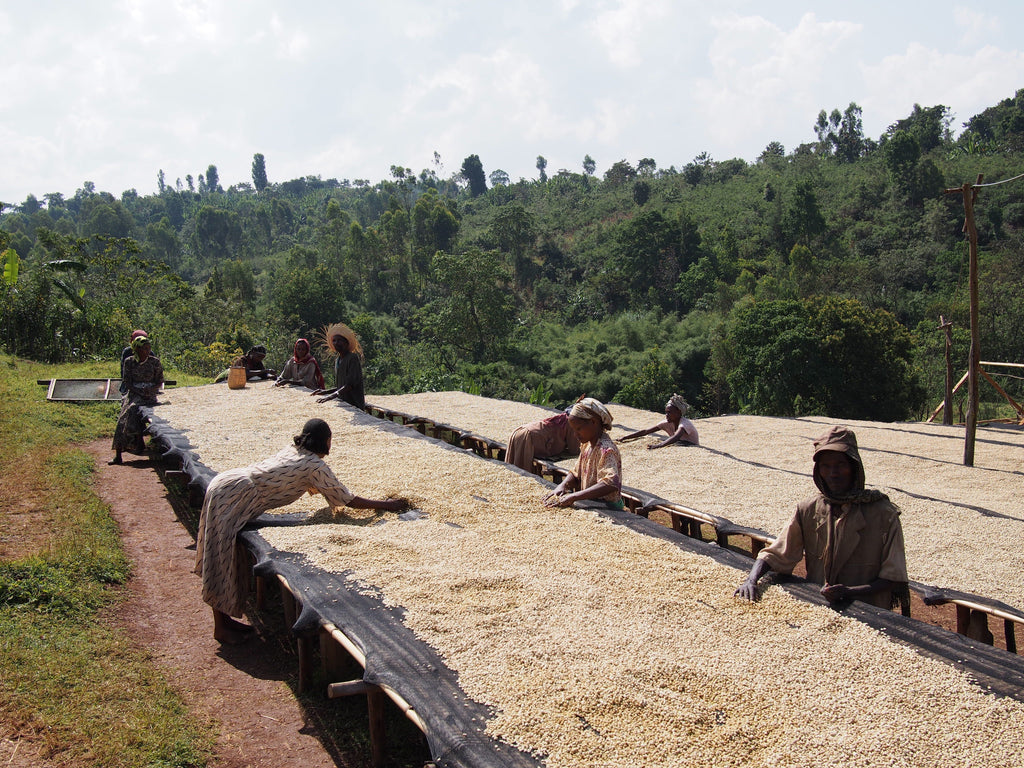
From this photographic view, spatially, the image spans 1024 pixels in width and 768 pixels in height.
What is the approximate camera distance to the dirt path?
2.45 metres

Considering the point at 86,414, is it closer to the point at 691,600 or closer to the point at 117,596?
the point at 117,596

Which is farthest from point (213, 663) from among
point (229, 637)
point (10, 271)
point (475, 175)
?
point (475, 175)

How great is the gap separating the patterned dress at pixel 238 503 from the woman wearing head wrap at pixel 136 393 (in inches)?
150

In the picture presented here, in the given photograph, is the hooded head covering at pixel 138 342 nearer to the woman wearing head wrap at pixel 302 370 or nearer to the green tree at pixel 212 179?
the woman wearing head wrap at pixel 302 370

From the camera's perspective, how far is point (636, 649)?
2129 millimetres

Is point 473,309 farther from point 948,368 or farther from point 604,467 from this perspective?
point 604,467

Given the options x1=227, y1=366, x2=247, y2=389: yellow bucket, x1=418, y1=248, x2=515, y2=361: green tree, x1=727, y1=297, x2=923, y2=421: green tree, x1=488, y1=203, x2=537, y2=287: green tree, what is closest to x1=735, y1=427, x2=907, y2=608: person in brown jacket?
x1=227, y1=366, x2=247, y2=389: yellow bucket

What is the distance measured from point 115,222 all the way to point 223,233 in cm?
1255

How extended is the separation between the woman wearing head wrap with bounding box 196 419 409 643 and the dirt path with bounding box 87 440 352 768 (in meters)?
0.18

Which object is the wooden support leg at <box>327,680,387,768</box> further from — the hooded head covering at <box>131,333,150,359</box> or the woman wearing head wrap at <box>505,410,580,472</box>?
the hooded head covering at <box>131,333,150,359</box>

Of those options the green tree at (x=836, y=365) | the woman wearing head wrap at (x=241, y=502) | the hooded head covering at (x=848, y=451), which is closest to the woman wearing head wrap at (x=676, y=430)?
the woman wearing head wrap at (x=241, y=502)

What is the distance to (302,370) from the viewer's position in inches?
305

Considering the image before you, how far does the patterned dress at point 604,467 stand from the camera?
335 cm

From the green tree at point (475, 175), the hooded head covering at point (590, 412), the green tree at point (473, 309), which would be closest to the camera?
the hooded head covering at point (590, 412)
